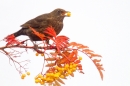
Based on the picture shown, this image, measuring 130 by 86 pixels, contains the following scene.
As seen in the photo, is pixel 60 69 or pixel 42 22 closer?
A: pixel 60 69

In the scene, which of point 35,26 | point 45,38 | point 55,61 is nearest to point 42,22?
point 35,26

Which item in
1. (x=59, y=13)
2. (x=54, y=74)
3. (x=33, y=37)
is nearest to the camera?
(x=54, y=74)

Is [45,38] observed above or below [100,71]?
above

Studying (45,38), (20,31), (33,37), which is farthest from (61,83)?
(20,31)

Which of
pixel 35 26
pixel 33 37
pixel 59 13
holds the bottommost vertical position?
pixel 33 37

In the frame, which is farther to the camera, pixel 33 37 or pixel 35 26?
pixel 35 26

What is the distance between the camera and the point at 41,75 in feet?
3.01

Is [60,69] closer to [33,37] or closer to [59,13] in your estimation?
[33,37]

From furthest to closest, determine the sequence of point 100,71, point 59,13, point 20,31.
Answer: point 59,13 → point 20,31 → point 100,71

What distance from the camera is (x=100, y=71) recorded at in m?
0.98

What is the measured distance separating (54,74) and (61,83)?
0.08 meters

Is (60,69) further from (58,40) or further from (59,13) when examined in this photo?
(59,13)

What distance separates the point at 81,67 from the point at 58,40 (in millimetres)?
134

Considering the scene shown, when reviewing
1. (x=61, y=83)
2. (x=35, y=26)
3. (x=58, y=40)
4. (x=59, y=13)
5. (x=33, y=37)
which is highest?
(x=59, y=13)
